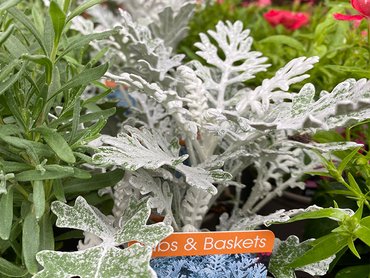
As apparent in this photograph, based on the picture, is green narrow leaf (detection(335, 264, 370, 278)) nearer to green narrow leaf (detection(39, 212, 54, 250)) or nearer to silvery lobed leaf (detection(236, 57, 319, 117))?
silvery lobed leaf (detection(236, 57, 319, 117))

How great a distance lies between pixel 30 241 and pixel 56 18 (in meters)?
0.23

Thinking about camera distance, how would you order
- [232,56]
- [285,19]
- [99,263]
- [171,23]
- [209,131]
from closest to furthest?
[99,263], [209,131], [232,56], [171,23], [285,19]

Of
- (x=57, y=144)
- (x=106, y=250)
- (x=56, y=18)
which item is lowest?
(x=106, y=250)

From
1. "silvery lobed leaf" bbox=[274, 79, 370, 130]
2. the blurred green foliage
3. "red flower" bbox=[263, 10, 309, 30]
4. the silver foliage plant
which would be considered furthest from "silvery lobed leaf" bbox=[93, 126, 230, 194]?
"red flower" bbox=[263, 10, 309, 30]

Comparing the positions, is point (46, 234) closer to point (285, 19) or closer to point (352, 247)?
point (352, 247)

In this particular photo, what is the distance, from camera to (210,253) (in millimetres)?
576

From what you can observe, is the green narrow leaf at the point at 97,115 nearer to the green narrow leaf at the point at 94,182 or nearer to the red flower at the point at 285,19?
the green narrow leaf at the point at 94,182

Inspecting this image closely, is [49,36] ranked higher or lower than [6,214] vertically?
higher

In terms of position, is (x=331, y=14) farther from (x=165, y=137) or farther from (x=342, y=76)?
(x=165, y=137)

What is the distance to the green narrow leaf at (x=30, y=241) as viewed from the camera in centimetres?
Answer: 52

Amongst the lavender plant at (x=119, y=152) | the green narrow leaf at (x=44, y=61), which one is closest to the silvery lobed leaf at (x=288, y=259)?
the lavender plant at (x=119, y=152)

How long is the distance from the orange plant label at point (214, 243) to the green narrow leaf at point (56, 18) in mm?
249

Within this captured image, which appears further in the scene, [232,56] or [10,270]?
[232,56]

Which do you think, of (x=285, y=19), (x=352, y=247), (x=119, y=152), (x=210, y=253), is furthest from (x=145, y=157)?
(x=285, y=19)
